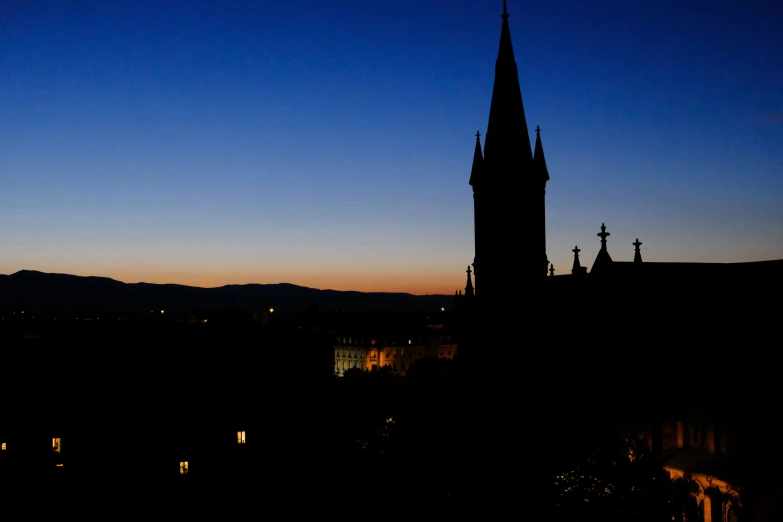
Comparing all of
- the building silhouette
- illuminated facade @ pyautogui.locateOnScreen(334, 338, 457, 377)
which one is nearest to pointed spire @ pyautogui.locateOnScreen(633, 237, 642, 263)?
the building silhouette

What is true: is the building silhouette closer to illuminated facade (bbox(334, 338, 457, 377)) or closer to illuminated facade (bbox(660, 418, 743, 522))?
illuminated facade (bbox(660, 418, 743, 522))

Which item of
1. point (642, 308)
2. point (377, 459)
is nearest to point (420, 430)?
point (377, 459)

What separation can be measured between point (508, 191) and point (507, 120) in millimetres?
5065

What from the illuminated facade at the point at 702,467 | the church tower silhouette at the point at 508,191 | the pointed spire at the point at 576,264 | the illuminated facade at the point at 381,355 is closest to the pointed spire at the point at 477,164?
the church tower silhouette at the point at 508,191

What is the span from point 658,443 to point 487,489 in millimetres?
13558

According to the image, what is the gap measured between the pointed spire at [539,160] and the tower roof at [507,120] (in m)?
0.52

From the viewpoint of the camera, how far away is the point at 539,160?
50.8 m

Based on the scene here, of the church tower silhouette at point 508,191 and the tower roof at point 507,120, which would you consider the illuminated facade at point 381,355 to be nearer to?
the church tower silhouette at point 508,191

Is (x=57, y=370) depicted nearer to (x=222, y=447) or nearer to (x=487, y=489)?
(x=222, y=447)

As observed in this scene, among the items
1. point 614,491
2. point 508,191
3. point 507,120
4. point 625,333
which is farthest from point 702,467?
point 507,120

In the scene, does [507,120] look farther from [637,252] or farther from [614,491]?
[614,491]

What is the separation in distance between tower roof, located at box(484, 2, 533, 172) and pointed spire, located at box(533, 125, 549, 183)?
1.72ft

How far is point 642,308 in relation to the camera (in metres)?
47.6

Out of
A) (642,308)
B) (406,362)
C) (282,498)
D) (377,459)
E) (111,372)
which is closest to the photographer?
(377,459)
